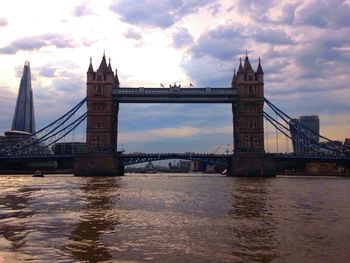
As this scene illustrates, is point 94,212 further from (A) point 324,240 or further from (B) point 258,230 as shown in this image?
(A) point 324,240

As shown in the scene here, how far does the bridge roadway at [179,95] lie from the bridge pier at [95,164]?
1419 cm

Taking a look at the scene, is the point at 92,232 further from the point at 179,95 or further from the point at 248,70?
the point at 248,70

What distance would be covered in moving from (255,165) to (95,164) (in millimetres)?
33018

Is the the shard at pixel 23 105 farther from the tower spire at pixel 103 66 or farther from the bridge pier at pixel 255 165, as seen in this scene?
the bridge pier at pixel 255 165

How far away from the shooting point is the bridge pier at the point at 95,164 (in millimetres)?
101331

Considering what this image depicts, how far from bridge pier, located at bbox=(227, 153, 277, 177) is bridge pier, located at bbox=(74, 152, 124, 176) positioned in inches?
1021

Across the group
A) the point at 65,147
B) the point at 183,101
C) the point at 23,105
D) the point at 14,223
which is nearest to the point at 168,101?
the point at 183,101

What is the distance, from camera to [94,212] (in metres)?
26.7

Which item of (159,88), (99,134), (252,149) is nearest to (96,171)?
(99,134)

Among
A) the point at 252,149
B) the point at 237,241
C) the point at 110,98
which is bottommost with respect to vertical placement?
the point at 237,241

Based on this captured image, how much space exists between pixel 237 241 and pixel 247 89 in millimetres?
94576

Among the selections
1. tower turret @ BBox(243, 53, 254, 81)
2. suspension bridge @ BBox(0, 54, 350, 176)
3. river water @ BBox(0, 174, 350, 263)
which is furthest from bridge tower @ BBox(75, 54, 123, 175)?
river water @ BBox(0, 174, 350, 263)

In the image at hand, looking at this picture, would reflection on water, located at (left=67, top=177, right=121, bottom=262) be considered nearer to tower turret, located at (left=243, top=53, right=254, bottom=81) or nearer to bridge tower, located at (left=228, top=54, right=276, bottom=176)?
bridge tower, located at (left=228, top=54, right=276, bottom=176)

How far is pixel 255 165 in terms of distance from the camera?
101m
